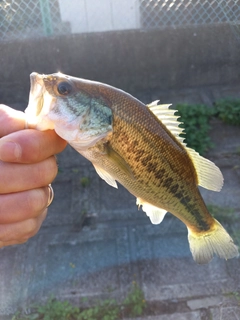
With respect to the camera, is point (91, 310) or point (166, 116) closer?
point (166, 116)

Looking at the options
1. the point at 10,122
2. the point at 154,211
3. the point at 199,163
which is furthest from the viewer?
the point at 154,211

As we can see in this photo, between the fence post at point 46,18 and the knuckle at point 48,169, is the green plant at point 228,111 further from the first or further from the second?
the knuckle at point 48,169

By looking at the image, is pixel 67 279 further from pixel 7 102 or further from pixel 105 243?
pixel 7 102

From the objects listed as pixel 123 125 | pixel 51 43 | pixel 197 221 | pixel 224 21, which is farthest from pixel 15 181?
pixel 224 21

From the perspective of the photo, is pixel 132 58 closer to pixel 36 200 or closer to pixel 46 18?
pixel 46 18

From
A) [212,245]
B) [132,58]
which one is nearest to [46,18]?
[132,58]

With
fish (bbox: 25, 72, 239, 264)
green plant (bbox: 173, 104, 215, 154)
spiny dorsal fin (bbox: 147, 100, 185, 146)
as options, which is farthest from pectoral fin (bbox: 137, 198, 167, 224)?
green plant (bbox: 173, 104, 215, 154)

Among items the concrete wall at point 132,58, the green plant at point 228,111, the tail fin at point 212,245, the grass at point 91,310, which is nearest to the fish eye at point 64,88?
the tail fin at point 212,245
